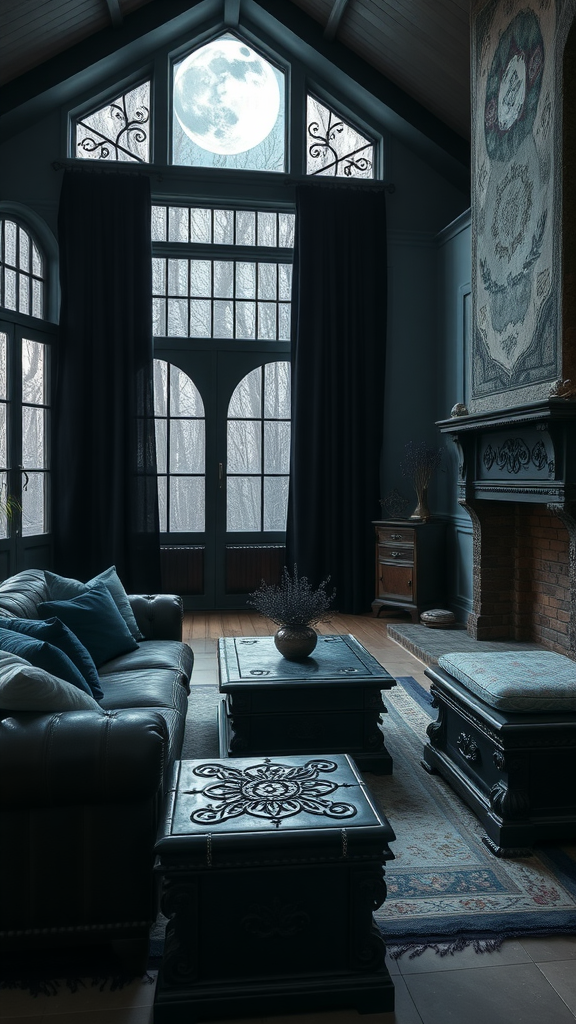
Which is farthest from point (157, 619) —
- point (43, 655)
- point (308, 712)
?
point (43, 655)

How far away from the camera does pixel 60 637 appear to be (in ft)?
8.57

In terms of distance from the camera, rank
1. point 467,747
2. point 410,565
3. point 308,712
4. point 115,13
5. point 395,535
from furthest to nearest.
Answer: point 395,535 → point 410,565 → point 115,13 → point 308,712 → point 467,747

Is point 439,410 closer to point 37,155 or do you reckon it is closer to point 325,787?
point 37,155

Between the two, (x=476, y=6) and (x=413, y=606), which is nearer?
(x=476, y=6)

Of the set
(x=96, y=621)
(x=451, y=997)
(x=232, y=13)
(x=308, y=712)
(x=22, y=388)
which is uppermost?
(x=232, y=13)

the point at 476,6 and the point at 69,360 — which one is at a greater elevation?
the point at 476,6

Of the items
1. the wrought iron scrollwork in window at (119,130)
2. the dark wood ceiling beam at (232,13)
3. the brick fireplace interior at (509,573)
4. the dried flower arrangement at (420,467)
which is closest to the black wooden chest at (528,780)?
the brick fireplace interior at (509,573)

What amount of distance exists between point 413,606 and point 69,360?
3.46 metres

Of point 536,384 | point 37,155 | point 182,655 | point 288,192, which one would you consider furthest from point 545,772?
point 37,155

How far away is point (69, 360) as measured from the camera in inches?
250

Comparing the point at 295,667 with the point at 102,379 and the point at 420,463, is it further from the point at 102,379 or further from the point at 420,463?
the point at 102,379

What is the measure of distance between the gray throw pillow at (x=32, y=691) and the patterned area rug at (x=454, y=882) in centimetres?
107

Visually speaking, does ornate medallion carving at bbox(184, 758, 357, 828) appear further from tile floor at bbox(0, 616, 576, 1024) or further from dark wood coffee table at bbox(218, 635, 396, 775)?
dark wood coffee table at bbox(218, 635, 396, 775)

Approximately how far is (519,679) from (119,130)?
595cm
